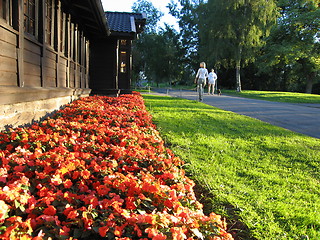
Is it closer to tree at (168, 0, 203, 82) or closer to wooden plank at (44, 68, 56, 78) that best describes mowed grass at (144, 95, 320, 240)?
wooden plank at (44, 68, 56, 78)

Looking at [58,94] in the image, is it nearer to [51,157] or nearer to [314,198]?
[51,157]

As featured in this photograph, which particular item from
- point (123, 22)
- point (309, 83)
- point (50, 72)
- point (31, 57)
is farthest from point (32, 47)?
point (309, 83)

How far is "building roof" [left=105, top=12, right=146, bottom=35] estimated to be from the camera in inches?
571

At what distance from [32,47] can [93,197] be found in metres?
4.50

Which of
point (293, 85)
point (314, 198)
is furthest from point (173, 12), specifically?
point (314, 198)

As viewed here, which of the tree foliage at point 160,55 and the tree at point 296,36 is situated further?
the tree foliage at point 160,55

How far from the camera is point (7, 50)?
438 cm

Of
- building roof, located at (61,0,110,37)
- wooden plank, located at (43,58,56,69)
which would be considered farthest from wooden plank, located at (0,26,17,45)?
building roof, located at (61,0,110,37)

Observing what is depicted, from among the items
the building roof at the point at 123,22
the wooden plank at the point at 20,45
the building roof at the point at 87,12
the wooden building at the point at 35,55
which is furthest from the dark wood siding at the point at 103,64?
the wooden plank at the point at 20,45

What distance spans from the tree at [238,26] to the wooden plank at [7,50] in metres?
30.1

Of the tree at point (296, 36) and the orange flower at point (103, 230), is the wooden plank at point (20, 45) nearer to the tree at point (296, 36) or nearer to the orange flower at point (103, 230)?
the orange flower at point (103, 230)

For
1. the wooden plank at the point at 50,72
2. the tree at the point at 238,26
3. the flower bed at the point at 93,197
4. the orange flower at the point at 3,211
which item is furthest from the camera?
the tree at the point at 238,26

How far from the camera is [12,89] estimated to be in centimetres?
425

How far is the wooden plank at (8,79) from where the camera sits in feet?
13.9
